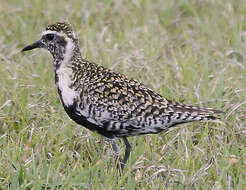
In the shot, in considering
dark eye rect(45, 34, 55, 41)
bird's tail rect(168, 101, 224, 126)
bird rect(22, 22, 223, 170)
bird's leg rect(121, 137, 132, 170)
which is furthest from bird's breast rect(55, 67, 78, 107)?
bird's tail rect(168, 101, 224, 126)

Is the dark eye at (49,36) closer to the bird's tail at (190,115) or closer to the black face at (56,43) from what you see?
the black face at (56,43)

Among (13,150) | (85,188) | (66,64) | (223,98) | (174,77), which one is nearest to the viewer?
(85,188)

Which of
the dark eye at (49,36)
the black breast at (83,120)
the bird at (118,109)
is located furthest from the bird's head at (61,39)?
the black breast at (83,120)

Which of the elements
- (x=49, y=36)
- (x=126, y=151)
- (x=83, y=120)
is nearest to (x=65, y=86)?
(x=83, y=120)

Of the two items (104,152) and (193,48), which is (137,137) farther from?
(193,48)

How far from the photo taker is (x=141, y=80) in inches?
277

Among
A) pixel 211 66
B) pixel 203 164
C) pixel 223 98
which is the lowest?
pixel 203 164

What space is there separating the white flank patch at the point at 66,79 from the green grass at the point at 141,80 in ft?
1.54

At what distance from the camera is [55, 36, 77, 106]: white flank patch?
5691 mm

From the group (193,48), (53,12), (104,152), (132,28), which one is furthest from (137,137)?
(53,12)

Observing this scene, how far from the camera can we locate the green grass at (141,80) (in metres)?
5.18

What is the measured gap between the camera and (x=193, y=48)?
8164 millimetres

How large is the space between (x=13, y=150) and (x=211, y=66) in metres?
3.17

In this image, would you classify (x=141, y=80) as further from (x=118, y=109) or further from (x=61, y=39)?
(x=118, y=109)
